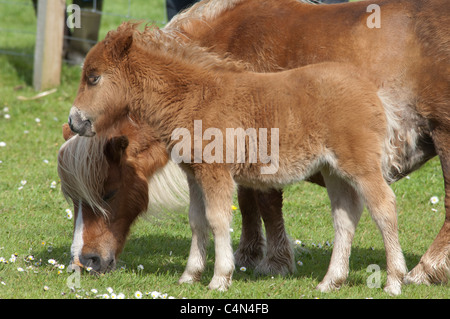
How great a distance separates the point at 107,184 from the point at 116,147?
1.09ft

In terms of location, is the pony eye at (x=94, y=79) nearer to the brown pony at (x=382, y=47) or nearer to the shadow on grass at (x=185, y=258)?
the brown pony at (x=382, y=47)

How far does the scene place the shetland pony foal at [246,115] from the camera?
4.46 metres

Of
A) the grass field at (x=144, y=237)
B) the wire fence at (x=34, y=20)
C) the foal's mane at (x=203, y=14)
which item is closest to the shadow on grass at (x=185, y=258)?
the grass field at (x=144, y=237)

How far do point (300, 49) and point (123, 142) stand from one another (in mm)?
1617

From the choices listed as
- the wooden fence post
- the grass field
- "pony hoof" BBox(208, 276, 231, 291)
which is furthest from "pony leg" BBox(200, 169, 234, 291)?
the wooden fence post

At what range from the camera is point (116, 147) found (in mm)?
5250

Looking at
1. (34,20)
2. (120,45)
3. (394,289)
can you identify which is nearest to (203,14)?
(120,45)

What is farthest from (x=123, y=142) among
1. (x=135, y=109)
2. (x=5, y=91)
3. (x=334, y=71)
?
(x=5, y=91)

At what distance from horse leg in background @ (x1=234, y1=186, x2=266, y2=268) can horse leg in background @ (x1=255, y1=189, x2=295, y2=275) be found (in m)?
0.30

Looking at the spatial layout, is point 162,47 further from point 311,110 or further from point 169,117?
point 311,110

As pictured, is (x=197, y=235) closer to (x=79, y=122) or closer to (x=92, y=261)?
(x=92, y=261)

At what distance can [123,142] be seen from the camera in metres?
5.23

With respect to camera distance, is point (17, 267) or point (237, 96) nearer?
point (237, 96)

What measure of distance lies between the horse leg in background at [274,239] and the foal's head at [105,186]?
104cm
